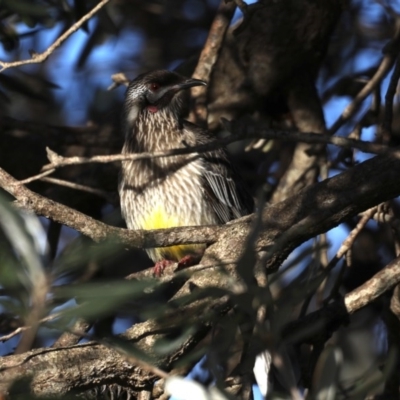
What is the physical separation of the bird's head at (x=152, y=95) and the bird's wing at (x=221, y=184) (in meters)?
0.24

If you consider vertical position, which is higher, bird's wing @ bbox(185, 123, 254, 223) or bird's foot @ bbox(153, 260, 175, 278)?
bird's wing @ bbox(185, 123, 254, 223)

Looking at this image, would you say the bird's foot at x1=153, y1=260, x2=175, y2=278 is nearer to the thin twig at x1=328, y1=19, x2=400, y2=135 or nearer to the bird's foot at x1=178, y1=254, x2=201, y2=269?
the bird's foot at x1=178, y1=254, x2=201, y2=269

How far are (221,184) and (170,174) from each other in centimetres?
35

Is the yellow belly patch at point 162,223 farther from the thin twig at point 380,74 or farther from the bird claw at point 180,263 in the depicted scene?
the thin twig at point 380,74

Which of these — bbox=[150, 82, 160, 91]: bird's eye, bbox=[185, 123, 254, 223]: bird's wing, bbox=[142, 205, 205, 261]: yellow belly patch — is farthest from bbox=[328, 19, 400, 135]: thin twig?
bbox=[150, 82, 160, 91]: bird's eye

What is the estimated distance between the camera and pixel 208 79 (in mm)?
5512

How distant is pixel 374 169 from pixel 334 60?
3075mm

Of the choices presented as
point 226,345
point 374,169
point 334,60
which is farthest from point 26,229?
point 334,60

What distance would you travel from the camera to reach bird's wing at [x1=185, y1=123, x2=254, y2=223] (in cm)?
559

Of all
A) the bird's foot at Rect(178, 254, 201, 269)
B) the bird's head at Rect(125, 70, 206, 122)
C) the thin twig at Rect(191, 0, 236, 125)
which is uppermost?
the bird's head at Rect(125, 70, 206, 122)

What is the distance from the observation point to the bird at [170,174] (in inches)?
212

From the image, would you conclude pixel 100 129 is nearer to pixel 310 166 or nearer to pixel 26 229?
pixel 310 166

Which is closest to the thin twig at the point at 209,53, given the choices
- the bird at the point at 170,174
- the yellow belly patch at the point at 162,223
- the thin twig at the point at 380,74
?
the bird at the point at 170,174

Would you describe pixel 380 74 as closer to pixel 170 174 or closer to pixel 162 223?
pixel 170 174
